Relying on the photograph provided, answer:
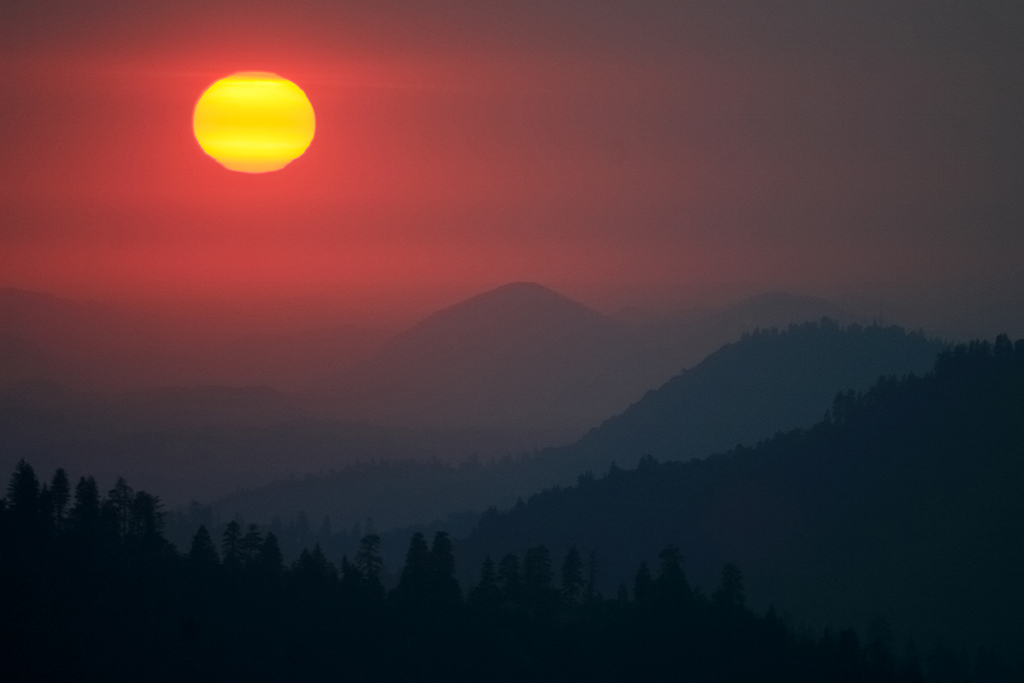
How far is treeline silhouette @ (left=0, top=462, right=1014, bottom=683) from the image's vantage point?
11806cm

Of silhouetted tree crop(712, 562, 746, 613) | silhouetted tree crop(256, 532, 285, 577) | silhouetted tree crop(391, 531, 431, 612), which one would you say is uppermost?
silhouetted tree crop(256, 532, 285, 577)

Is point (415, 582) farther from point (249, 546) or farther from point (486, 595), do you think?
point (249, 546)

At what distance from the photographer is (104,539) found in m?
137

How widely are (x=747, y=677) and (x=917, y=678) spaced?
885 inches

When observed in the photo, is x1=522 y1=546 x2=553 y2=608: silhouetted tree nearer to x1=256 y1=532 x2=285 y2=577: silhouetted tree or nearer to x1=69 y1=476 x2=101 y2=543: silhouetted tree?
x1=256 y1=532 x2=285 y2=577: silhouetted tree

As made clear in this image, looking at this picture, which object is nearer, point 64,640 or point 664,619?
point 64,640

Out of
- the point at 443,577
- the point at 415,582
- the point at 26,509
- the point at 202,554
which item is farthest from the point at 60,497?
the point at 443,577

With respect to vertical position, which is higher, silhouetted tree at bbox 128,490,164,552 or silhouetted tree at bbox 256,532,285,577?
silhouetted tree at bbox 128,490,164,552

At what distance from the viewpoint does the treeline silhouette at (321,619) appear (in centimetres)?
11806

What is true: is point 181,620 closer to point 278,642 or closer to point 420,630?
point 278,642

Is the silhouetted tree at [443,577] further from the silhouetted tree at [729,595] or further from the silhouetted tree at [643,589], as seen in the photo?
the silhouetted tree at [729,595]

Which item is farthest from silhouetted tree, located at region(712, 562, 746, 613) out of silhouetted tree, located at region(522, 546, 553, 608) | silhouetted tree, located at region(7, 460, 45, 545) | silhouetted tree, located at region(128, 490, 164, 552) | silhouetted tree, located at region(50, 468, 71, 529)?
silhouetted tree, located at region(7, 460, 45, 545)

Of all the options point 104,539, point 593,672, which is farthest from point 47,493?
point 593,672

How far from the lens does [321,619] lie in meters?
132
